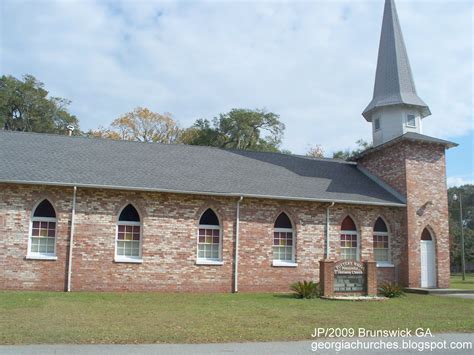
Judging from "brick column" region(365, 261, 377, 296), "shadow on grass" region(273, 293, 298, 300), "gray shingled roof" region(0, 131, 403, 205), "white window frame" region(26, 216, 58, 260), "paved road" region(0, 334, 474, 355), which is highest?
"gray shingled roof" region(0, 131, 403, 205)

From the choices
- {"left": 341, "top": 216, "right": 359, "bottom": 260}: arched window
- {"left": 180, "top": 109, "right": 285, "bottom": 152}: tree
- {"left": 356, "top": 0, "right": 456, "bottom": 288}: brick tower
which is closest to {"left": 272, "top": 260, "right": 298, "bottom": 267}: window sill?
{"left": 341, "top": 216, "right": 359, "bottom": 260}: arched window

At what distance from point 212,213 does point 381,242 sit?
8.51 metres

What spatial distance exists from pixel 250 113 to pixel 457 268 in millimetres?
39566

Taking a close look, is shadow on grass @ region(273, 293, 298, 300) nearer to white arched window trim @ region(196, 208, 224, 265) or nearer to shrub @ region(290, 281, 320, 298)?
shrub @ region(290, 281, 320, 298)

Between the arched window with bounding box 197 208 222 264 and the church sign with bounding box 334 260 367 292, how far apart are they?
16.3ft

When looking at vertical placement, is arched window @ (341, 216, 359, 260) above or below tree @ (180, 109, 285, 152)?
below

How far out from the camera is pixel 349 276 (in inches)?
781

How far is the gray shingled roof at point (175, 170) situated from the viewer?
67.1 ft

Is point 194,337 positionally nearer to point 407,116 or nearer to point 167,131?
point 407,116

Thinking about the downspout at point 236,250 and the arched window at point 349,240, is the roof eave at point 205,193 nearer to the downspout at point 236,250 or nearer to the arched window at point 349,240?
the downspout at point 236,250

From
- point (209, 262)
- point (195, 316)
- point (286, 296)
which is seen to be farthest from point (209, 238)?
point (195, 316)

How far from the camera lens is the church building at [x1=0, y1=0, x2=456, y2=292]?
64.5ft

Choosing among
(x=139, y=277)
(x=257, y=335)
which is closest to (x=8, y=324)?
(x=257, y=335)

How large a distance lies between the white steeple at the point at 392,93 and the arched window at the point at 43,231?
57.1 feet
